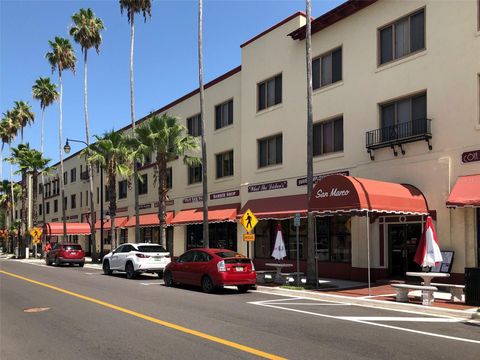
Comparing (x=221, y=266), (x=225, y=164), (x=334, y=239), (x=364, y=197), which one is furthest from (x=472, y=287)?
(x=225, y=164)

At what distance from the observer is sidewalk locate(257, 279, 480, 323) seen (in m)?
12.0

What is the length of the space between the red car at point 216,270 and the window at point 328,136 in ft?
24.5

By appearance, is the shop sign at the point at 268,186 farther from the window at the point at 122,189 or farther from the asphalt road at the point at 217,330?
the window at the point at 122,189

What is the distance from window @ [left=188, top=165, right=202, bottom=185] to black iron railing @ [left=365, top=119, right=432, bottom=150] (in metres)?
15.1

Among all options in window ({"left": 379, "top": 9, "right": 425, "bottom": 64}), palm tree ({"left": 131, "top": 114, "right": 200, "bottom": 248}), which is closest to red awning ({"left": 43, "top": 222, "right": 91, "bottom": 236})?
palm tree ({"left": 131, "top": 114, "right": 200, "bottom": 248})

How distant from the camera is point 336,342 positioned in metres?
8.52

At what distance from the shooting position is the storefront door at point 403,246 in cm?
1830

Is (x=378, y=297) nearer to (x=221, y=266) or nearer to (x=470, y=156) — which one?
(x=221, y=266)

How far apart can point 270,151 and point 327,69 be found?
5.39m

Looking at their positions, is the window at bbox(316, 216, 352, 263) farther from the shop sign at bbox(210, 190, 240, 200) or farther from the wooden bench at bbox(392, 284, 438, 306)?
the shop sign at bbox(210, 190, 240, 200)

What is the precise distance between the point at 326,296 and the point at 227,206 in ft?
45.8

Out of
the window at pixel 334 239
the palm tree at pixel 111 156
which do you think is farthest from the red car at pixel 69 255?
the window at pixel 334 239

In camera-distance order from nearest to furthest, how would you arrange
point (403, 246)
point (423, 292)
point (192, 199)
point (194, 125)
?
point (423, 292), point (403, 246), point (192, 199), point (194, 125)

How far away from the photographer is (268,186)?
25.2 meters
